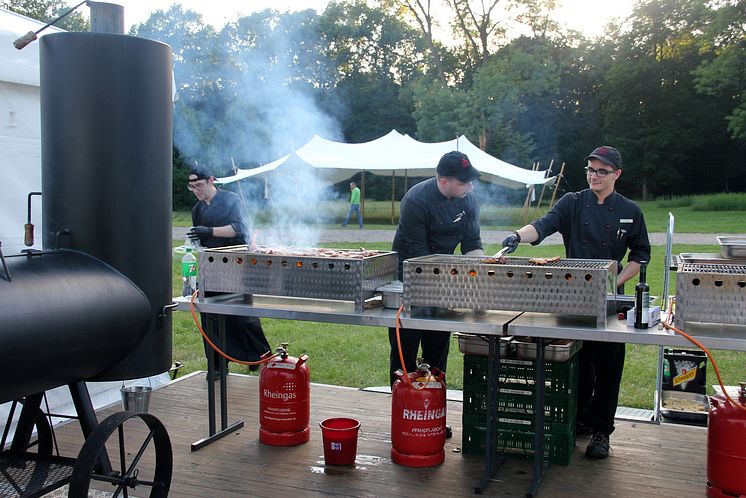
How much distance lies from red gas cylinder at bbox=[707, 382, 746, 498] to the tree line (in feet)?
27.3

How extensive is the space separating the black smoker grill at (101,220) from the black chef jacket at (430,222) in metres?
1.62

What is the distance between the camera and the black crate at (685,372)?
4.80m

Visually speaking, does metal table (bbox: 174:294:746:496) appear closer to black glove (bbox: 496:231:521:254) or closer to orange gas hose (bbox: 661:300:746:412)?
orange gas hose (bbox: 661:300:746:412)

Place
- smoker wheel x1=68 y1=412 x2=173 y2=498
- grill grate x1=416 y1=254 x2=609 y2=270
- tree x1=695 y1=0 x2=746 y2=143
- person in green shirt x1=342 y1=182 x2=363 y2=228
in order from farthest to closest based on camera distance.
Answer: tree x1=695 y1=0 x2=746 y2=143 → person in green shirt x1=342 y1=182 x2=363 y2=228 → grill grate x1=416 y1=254 x2=609 y2=270 → smoker wheel x1=68 y1=412 x2=173 y2=498

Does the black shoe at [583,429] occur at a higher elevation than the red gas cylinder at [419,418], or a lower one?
lower

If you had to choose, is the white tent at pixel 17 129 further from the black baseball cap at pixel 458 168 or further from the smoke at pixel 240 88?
the black baseball cap at pixel 458 168

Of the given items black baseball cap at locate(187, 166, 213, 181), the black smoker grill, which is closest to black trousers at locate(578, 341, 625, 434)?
the black smoker grill

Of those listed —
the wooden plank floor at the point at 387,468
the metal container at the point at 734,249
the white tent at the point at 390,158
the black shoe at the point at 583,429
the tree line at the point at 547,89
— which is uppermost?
the tree line at the point at 547,89

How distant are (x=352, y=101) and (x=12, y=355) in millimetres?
16267

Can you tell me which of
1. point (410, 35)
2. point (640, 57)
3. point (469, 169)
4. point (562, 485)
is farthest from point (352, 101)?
point (640, 57)

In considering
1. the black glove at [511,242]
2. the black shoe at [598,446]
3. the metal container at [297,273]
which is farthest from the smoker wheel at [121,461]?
the black shoe at [598,446]

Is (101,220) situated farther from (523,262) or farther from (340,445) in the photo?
(523,262)

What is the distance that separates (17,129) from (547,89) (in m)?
31.2

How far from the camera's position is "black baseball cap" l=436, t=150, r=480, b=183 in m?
4.28
